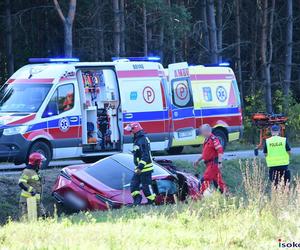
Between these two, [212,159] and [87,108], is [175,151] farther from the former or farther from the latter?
[212,159]

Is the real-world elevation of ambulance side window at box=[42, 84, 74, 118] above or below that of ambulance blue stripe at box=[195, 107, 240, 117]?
above

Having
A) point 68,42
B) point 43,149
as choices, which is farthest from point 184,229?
point 68,42

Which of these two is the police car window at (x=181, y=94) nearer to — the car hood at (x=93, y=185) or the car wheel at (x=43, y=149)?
the car wheel at (x=43, y=149)

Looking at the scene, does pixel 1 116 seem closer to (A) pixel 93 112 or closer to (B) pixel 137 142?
(A) pixel 93 112

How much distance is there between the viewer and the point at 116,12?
29266mm

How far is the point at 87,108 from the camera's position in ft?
56.5

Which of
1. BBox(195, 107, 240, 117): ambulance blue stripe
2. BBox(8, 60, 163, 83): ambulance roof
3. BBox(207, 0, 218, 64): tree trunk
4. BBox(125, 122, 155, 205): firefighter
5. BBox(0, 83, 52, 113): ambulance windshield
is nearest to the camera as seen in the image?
BBox(125, 122, 155, 205): firefighter

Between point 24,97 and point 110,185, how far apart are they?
4.95 m

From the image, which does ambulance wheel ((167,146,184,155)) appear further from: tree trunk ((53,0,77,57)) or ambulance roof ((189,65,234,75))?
tree trunk ((53,0,77,57))

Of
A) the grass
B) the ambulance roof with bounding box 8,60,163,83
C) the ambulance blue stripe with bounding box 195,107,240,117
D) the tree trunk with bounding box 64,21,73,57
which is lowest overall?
the grass

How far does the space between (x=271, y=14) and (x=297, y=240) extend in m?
30.6

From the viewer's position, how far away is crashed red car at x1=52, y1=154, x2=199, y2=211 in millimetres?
12023

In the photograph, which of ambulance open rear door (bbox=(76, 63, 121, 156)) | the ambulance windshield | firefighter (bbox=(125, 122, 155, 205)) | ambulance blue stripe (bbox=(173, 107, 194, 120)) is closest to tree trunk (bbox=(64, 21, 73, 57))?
ambulance blue stripe (bbox=(173, 107, 194, 120))

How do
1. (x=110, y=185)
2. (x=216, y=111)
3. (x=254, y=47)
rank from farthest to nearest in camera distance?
(x=254, y=47) < (x=216, y=111) < (x=110, y=185)
